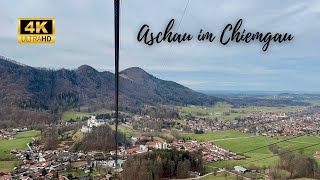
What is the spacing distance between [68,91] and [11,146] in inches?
1459

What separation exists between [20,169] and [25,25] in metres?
17.6

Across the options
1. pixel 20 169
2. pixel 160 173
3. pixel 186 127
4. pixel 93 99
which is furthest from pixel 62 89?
pixel 160 173

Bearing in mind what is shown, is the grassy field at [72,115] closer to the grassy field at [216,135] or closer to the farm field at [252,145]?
the grassy field at [216,135]

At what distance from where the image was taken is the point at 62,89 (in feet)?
213

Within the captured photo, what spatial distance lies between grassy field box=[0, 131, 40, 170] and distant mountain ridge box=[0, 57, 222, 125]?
7633mm

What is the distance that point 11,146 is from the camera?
2777 centimetres

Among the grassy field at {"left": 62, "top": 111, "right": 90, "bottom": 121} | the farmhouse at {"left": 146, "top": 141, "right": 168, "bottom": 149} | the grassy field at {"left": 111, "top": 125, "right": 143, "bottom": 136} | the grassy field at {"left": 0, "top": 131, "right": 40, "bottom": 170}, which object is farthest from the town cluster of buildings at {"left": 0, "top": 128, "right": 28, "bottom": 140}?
the farmhouse at {"left": 146, "top": 141, "right": 168, "bottom": 149}

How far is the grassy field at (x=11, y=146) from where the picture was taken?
21469 millimetres

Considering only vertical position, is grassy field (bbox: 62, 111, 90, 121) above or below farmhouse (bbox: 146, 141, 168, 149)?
above

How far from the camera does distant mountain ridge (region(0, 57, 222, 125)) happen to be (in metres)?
48.1

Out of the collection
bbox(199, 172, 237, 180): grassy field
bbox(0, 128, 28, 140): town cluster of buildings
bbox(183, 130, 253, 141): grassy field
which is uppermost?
bbox(0, 128, 28, 140): town cluster of buildings

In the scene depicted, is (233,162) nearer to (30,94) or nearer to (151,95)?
(30,94)

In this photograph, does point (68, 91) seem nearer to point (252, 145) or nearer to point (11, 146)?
point (11, 146)

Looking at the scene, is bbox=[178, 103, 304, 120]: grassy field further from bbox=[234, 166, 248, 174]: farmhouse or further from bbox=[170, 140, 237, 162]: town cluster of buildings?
bbox=[234, 166, 248, 174]: farmhouse
